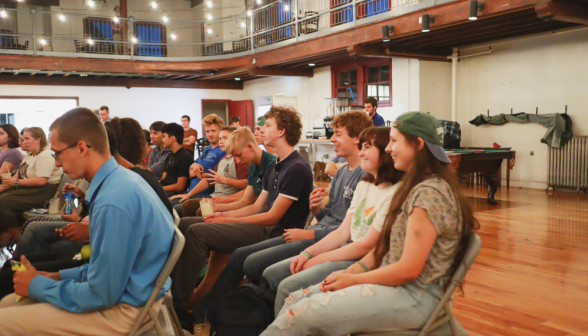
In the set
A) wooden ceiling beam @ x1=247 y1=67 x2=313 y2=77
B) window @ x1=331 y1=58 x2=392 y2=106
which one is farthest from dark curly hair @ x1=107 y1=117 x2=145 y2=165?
wooden ceiling beam @ x1=247 y1=67 x2=313 y2=77

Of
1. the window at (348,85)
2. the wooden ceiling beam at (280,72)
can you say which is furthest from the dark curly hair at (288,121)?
the wooden ceiling beam at (280,72)

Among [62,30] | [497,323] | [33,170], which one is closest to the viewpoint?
[497,323]

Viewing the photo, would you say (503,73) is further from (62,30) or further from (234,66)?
(62,30)

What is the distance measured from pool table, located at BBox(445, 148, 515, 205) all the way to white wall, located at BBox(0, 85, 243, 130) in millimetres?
10380

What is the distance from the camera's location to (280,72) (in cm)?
1336

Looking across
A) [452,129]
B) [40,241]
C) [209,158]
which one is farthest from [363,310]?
[452,129]

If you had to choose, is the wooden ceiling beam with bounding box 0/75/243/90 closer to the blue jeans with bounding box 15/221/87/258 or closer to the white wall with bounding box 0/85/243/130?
the white wall with bounding box 0/85/243/130

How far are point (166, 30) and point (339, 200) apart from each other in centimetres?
1509

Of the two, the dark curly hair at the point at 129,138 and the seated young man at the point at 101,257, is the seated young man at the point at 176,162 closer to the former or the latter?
the dark curly hair at the point at 129,138

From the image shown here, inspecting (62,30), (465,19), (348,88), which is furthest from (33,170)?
(62,30)

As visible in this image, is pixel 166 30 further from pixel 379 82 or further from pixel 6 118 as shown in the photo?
pixel 379 82

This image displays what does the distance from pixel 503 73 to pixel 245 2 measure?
359 inches

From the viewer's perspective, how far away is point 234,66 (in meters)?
13.7

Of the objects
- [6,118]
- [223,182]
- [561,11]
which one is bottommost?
[223,182]
